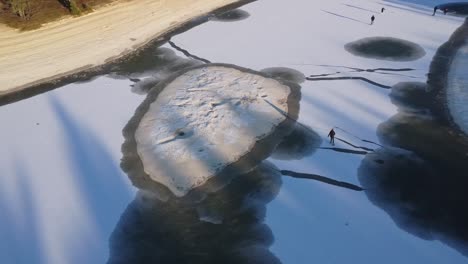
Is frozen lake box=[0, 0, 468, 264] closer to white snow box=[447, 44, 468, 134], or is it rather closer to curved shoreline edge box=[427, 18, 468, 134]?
white snow box=[447, 44, 468, 134]

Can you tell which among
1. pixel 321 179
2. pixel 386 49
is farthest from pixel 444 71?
pixel 321 179

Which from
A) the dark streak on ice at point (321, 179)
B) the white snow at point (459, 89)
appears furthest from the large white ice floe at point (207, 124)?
the white snow at point (459, 89)

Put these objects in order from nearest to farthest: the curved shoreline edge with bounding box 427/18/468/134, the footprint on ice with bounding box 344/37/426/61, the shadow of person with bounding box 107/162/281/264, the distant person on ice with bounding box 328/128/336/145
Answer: the shadow of person with bounding box 107/162/281/264 < the distant person on ice with bounding box 328/128/336/145 < the curved shoreline edge with bounding box 427/18/468/134 < the footprint on ice with bounding box 344/37/426/61

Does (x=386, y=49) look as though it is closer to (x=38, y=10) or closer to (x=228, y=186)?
(x=228, y=186)

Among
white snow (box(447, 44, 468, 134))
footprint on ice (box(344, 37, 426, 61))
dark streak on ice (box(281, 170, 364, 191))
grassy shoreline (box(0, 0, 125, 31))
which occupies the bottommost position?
dark streak on ice (box(281, 170, 364, 191))

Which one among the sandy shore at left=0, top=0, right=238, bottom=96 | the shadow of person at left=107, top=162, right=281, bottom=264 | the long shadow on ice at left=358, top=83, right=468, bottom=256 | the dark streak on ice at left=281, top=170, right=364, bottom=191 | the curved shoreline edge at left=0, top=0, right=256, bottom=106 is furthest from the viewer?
the sandy shore at left=0, top=0, right=238, bottom=96

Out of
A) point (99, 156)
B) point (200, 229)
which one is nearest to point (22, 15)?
point (99, 156)

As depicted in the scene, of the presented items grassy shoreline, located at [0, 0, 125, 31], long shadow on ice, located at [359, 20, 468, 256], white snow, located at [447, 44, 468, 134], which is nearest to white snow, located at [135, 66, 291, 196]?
long shadow on ice, located at [359, 20, 468, 256]
